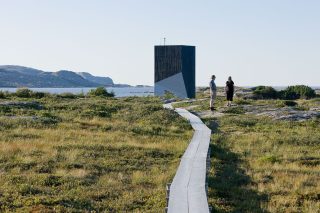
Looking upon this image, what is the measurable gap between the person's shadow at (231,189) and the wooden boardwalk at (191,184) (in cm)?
57

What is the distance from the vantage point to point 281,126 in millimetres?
37312

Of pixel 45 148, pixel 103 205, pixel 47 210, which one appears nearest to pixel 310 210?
pixel 103 205

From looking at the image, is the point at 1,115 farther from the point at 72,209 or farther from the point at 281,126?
the point at 72,209

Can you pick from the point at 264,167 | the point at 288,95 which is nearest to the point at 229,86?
the point at 264,167

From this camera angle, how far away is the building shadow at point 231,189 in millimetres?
15133

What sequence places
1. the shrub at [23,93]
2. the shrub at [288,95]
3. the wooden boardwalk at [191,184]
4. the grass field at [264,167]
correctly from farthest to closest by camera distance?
the shrub at [288,95]
the shrub at [23,93]
the grass field at [264,167]
the wooden boardwalk at [191,184]

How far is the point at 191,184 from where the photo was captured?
15.8 m

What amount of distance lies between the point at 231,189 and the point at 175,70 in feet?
261

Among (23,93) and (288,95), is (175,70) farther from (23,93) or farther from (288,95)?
(23,93)

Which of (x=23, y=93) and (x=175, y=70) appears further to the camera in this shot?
(x=175, y=70)

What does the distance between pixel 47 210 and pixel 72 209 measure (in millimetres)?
706

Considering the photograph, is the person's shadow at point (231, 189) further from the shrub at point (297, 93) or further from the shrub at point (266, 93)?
the shrub at point (297, 93)

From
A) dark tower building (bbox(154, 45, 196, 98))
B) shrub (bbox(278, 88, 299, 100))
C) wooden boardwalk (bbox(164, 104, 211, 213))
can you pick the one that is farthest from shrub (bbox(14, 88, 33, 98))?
wooden boardwalk (bbox(164, 104, 211, 213))

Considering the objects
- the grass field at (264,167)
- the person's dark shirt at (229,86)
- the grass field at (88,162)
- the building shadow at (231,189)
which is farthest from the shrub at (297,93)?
the building shadow at (231,189)
